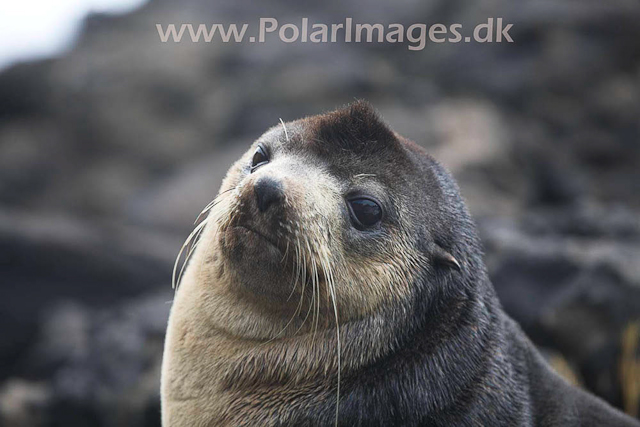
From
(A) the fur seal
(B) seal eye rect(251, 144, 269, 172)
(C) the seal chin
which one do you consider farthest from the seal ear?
(B) seal eye rect(251, 144, 269, 172)

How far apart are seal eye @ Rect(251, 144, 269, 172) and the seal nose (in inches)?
22.1

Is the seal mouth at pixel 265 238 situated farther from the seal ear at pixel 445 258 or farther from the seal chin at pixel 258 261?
the seal ear at pixel 445 258

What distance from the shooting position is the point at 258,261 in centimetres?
330

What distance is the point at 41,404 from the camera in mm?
7180

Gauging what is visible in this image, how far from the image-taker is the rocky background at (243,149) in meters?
6.96

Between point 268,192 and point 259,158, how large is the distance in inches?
25.8

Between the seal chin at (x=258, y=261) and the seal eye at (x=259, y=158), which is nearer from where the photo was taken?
the seal chin at (x=258, y=261)

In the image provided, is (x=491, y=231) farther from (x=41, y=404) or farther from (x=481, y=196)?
(x=41, y=404)

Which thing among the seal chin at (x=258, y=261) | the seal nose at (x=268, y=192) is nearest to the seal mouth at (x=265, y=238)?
the seal chin at (x=258, y=261)

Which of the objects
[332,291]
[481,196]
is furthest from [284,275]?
[481,196]

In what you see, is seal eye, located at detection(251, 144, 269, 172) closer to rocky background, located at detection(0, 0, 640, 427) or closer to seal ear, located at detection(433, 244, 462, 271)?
seal ear, located at detection(433, 244, 462, 271)

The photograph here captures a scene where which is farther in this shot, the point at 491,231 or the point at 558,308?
the point at 491,231

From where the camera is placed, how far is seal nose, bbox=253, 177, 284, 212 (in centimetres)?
321

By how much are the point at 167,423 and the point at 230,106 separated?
12.8m
